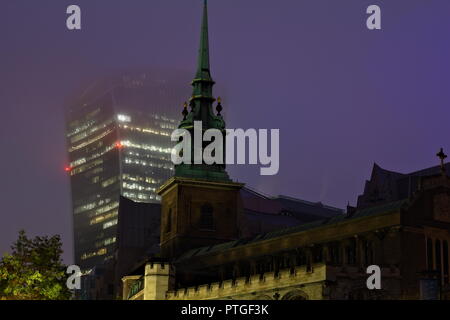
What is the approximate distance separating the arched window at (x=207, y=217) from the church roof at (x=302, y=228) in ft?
16.2

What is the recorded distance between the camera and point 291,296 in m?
72.1

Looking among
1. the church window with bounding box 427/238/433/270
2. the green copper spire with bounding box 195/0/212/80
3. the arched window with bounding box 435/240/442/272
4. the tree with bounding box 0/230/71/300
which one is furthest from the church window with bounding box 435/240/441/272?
the green copper spire with bounding box 195/0/212/80

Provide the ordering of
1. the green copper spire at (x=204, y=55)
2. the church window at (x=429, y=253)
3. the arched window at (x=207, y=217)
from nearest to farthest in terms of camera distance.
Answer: the church window at (x=429, y=253)
the arched window at (x=207, y=217)
the green copper spire at (x=204, y=55)

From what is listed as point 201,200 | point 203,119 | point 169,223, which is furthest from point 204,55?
point 169,223

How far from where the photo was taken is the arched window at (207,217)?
115 m

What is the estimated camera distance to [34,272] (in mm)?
66625

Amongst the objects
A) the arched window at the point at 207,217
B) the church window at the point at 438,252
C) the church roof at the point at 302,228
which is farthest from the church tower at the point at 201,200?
the church window at the point at 438,252

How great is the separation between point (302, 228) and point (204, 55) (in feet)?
122

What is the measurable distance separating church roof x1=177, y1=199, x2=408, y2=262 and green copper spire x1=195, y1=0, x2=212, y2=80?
74.0 feet

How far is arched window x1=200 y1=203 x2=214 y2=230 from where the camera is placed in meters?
115

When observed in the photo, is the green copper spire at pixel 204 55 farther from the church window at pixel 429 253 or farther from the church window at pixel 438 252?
the church window at pixel 429 253

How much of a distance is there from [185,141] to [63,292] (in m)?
47.4
